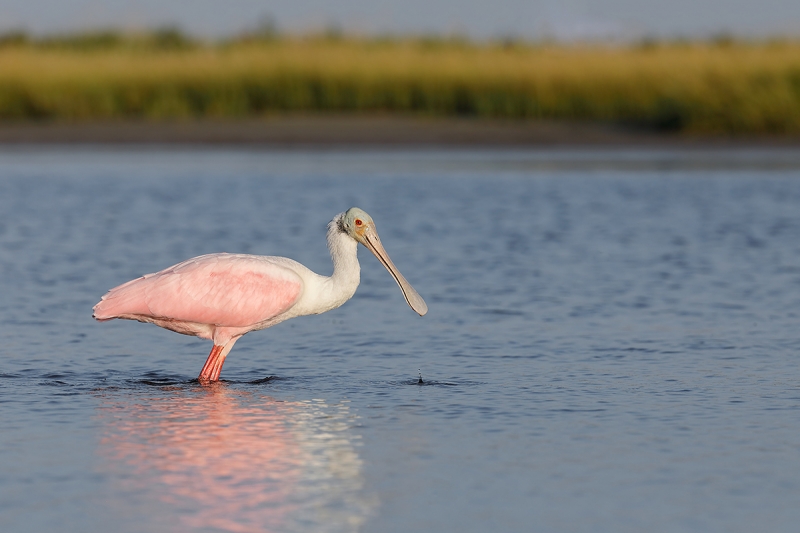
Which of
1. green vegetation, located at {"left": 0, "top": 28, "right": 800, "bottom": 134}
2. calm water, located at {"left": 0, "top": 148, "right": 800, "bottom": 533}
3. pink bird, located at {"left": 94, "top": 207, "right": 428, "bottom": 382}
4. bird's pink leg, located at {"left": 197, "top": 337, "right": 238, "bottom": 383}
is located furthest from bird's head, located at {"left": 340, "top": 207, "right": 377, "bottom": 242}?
green vegetation, located at {"left": 0, "top": 28, "right": 800, "bottom": 134}

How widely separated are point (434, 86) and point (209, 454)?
21.4 meters

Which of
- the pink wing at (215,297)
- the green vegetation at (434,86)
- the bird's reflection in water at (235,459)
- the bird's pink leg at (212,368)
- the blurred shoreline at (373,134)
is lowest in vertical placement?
the bird's reflection in water at (235,459)

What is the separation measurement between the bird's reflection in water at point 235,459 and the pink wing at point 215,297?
1.48 ft

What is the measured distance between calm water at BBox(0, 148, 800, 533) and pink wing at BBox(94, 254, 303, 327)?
14.0 inches

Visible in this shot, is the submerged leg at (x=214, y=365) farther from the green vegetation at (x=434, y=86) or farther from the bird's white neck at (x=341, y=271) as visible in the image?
the green vegetation at (x=434, y=86)

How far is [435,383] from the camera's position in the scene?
296 inches

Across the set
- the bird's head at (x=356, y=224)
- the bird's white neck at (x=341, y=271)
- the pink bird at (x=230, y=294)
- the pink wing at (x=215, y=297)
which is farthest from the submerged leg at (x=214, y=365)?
the bird's head at (x=356, y=224)

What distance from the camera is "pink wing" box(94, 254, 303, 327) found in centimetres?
759

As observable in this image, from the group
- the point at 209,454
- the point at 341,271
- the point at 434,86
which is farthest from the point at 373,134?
the point at 209,454

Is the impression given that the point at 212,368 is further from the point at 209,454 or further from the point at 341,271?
the point at 209,454

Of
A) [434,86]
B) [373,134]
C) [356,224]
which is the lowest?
[356,224]

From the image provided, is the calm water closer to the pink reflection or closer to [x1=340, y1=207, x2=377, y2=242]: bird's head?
the pink reflection

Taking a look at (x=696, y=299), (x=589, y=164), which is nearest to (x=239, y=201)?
(x=589, y=164)

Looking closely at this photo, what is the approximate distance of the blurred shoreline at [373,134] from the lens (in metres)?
24.4
